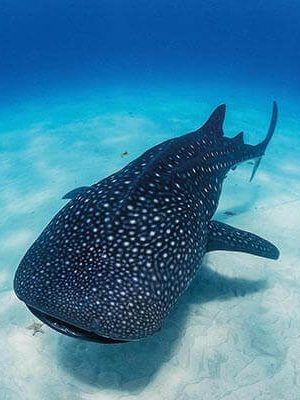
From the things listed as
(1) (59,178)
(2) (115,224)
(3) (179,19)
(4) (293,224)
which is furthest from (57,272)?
(3) (179,19)

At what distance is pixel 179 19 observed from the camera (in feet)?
395

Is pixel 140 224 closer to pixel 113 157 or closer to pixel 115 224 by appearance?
pixel 115 224

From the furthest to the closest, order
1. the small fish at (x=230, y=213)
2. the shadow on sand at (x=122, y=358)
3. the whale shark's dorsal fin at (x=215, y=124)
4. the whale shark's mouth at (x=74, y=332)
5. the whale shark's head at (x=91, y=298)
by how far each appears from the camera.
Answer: the small fish at (x=230, y=213)
the whale shark's dorsal fin at (x=215, y=124)
the shadow on sand at (x=122, y=358)
the whale shark's mouth at (x=74, y=332)
the whale shark's head at (x=91, y=298)

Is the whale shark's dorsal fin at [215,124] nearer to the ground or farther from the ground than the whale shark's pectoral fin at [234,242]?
farther from the ground

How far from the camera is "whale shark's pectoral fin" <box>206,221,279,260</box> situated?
5.61 meters

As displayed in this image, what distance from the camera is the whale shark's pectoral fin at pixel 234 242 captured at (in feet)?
18.4

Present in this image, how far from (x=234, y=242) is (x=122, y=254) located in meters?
2.25

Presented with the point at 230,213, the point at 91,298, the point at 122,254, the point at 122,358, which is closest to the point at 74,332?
the point at 91,298

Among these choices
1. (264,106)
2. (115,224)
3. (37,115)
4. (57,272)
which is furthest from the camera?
(264,106)

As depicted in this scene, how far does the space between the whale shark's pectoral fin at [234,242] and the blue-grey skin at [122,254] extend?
2 cm

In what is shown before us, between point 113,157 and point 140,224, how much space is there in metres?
9.53

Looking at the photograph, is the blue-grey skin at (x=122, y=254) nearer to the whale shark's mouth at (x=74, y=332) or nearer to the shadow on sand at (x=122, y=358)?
the whale shark's mouth at (x=74, y=332)

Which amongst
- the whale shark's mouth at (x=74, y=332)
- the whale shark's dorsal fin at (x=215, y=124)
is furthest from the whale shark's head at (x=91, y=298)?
the whale shark's dorsal fin at (x=215, y=124)

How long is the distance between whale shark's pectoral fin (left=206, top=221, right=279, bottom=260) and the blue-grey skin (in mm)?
22
